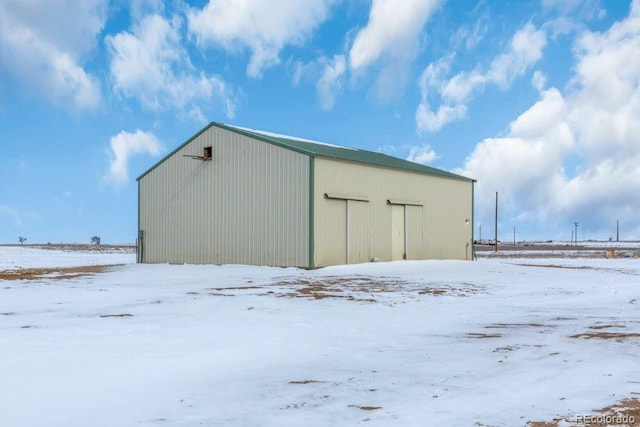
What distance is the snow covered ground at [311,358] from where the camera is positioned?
530 centimetres

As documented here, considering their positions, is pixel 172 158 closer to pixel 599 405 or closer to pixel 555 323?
pixel 555 323

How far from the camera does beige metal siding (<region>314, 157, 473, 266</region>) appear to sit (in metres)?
24.5

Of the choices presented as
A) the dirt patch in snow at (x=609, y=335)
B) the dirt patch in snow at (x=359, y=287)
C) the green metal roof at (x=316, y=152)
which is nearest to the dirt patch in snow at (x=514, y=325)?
the dirt patch in snow at (x=609, y=335)

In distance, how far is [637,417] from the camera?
495 cm

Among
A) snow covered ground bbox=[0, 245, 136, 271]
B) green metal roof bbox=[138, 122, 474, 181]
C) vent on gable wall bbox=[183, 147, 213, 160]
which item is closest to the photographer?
green metal roof bbox=[138, 122, 474, 181]

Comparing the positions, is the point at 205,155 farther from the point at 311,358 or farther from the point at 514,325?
the point at 311,358

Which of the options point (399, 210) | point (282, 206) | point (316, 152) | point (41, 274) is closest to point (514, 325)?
point (282, 206)

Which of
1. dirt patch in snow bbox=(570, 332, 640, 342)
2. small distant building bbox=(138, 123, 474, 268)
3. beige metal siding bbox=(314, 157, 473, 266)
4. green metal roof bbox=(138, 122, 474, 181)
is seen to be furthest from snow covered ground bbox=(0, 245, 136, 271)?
dirt patch in snow bbox=(570, 332, 640, 342)

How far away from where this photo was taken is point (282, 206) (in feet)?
81.0

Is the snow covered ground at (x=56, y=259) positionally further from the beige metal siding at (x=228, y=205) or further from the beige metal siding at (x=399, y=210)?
the beige metal siding at (x=399, y=210)

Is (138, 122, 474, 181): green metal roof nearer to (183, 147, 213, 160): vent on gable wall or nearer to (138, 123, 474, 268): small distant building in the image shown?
(138, 123, 474, 268): small distant building

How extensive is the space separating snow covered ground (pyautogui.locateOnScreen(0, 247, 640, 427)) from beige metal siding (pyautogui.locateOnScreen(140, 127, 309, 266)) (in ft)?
29.9

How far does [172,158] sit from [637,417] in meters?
27.2

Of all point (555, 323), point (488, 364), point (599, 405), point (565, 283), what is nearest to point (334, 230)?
point (565, 283)
